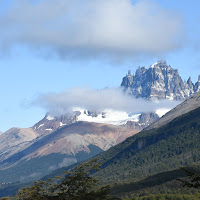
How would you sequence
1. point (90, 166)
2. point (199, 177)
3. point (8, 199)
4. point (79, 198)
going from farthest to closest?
point (90, 166) < point (8, 199) < point (79, 198) < point (199, 177)

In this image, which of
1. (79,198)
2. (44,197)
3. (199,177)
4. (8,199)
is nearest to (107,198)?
(79,198)

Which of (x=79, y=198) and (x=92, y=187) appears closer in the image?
(x=79, y=198)

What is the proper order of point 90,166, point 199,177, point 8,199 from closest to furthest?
point 199,177, point 8,199, point 90,166

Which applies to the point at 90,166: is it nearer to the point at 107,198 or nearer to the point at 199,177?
the point at 107,198

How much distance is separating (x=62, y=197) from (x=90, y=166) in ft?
36.3

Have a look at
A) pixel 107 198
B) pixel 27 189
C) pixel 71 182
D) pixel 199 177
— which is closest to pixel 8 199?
pixel 27 189

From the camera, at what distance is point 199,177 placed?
56.8 meters

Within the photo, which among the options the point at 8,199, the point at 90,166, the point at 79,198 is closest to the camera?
the point at 79,198

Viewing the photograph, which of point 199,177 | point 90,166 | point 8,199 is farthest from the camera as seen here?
point 90,166

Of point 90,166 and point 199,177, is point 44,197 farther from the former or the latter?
point 199,177

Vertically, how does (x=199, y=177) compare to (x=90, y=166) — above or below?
below

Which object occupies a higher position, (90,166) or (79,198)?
(90,166)

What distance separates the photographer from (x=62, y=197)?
76.1 m

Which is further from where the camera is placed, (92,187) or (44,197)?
(92,187)
